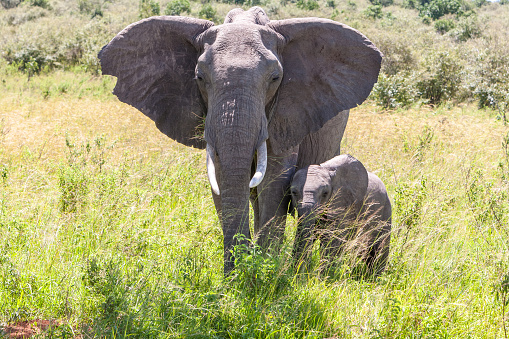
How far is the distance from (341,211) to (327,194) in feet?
0.84

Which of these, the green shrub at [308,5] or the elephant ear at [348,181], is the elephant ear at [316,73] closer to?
the elephant ear at [348,181]

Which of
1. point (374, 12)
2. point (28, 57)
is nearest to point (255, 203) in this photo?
point (28, 57)

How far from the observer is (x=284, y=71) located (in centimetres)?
406

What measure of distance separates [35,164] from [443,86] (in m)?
12.6

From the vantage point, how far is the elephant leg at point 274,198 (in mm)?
4141

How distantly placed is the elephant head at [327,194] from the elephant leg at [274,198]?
200mm

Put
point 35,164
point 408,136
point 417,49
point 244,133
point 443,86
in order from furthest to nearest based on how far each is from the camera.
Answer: point 417,49, point 443,86, point 408,136, point 35,164, point 244,133

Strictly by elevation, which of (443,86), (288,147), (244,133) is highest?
(244,133)

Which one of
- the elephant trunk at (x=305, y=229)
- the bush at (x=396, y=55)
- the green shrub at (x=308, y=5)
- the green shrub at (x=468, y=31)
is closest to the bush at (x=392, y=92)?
the bush at (x=396, y=55)

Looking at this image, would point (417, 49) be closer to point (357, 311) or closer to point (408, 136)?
point (408, 136)

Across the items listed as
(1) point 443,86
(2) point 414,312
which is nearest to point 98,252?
(2) point 414,312

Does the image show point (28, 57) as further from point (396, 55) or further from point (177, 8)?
point (396, 55)

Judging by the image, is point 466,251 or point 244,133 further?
point 466,251

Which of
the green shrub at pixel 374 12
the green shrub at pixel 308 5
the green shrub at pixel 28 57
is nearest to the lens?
the green shrub at pixel 28 57
